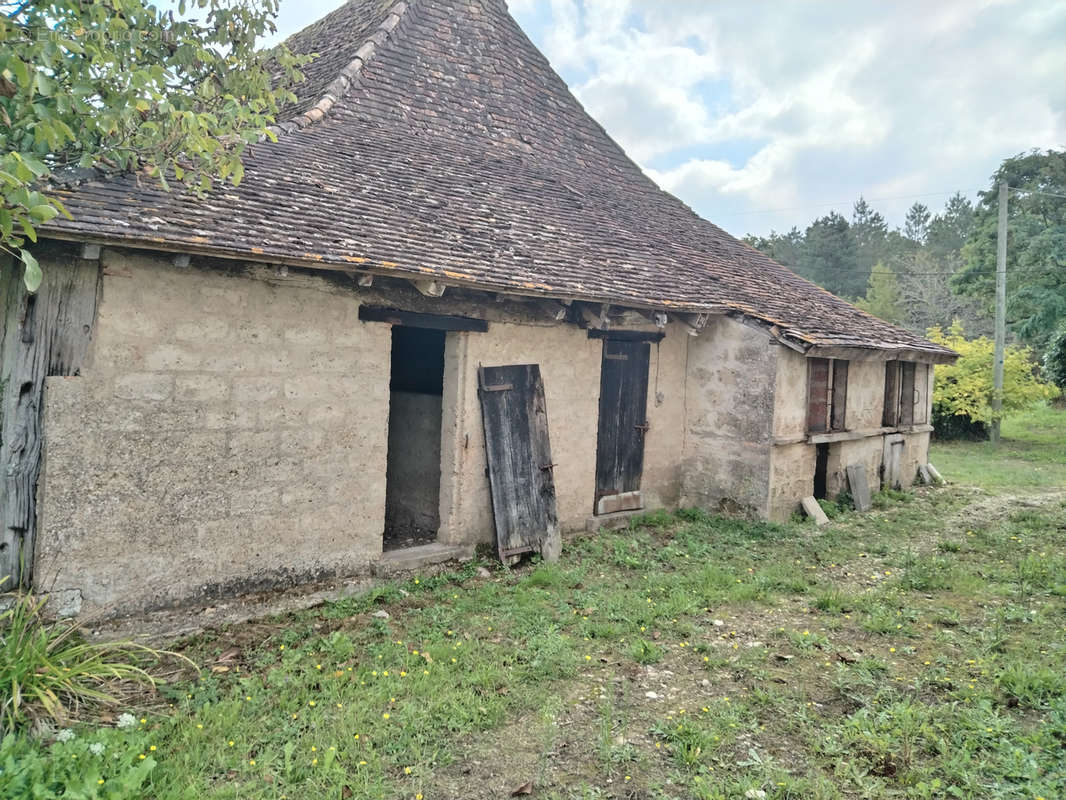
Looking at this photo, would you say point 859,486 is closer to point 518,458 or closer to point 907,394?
point 907,394

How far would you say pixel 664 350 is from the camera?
9.27m

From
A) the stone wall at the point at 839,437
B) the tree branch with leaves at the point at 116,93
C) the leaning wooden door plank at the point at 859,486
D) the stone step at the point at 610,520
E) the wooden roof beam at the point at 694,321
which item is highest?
the tree branch with leaves at the point at 116,93

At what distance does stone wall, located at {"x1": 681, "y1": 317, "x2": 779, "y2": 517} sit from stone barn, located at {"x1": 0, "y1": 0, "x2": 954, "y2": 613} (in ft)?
A: 0.13

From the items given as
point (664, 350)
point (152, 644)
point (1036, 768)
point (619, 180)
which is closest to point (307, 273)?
point (152, 644)

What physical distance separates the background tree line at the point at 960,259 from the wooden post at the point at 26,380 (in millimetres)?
21531

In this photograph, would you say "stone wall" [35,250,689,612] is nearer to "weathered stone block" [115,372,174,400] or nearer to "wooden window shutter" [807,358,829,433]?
"weathered stone block" [115,372,174,400]

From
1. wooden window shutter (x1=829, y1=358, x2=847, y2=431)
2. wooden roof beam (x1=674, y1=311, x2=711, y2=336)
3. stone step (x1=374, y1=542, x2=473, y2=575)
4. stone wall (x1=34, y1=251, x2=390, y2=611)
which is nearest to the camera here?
stone wall (x1=34, y1=251, x2=390, y2=611)

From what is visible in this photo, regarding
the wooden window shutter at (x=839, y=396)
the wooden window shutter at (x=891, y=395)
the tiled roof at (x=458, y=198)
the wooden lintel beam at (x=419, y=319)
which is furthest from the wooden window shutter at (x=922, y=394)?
the wooden lintel beam at (x=419, y=319)

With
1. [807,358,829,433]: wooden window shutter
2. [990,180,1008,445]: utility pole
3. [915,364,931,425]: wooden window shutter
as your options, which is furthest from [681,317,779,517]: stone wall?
[990,180,1008,445]: utility pole

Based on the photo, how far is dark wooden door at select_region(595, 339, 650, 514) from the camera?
859 centimetres

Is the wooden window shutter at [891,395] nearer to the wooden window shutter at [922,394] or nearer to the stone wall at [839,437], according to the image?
the stone wall at [839,437]

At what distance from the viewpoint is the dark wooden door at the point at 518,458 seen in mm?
7121

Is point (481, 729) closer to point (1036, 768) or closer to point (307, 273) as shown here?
point (1036, 768)

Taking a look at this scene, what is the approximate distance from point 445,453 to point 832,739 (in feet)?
14.6
